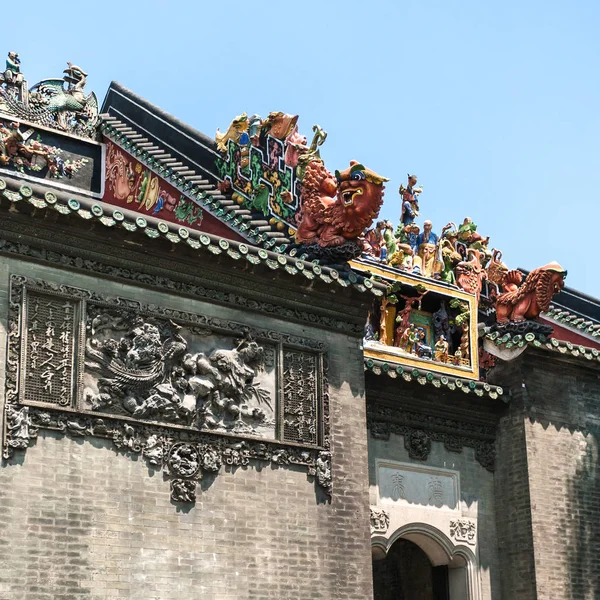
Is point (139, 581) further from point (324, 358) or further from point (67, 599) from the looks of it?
point (324, 358)

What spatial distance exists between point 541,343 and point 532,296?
86 centimetres

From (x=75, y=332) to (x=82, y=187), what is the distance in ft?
17.9

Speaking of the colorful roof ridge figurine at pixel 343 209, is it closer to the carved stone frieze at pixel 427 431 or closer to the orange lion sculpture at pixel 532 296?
the carved stone frieze at pixel 427 431

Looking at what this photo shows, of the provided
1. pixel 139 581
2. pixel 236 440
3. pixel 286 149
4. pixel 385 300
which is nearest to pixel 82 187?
pixel 286 149

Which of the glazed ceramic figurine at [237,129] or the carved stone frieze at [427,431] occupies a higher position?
the glazed ceramic figurine at [237,129]

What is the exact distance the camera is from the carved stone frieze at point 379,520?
57.1ft

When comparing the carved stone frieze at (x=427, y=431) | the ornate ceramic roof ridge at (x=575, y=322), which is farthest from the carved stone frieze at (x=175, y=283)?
the ornate ceramic roof ridge at (x=575, y=322)

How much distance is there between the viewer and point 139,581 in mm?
13656

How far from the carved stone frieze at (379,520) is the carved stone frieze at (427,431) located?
1.00 m

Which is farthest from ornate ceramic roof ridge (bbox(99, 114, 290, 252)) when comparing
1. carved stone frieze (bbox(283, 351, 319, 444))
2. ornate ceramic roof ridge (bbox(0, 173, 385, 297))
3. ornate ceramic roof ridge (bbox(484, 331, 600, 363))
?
ornate ceramic roof ridge (bbox(484, 331, 600, 363))

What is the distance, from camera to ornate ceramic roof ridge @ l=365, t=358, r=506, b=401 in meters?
17.5

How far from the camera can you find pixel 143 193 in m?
19.2

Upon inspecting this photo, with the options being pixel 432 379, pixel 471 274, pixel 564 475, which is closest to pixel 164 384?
pixel 432 379

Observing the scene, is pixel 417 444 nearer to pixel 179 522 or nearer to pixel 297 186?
pixel 297 186
